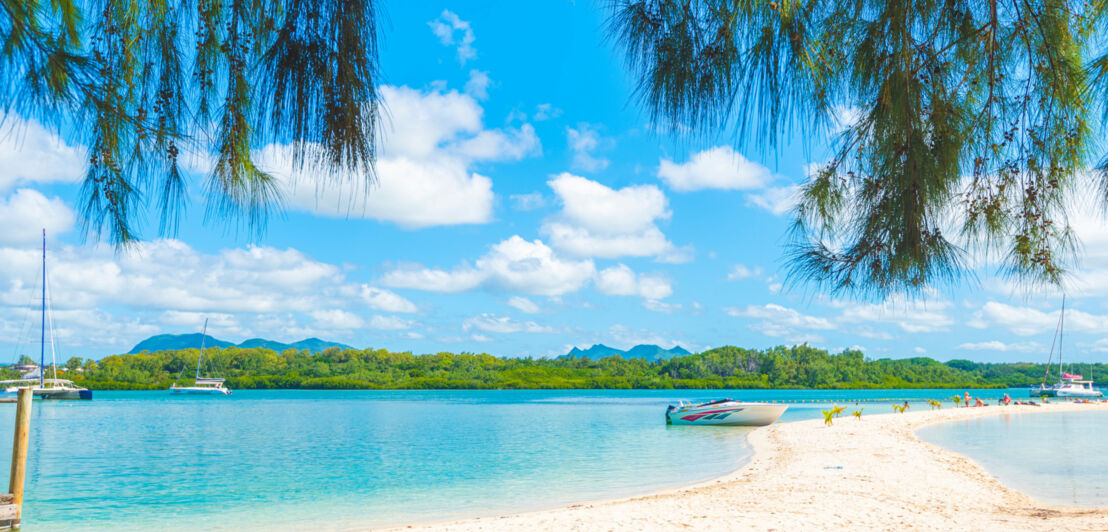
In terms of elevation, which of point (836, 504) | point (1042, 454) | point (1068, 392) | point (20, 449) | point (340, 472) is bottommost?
point (1068, 392)

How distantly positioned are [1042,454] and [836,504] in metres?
12.0

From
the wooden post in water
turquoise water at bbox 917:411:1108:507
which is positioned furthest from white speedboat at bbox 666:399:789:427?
the wooden post in water

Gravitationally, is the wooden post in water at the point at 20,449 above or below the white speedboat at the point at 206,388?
above

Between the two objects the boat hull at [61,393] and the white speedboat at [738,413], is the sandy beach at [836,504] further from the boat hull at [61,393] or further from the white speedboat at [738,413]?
the boat hull at [61,393]

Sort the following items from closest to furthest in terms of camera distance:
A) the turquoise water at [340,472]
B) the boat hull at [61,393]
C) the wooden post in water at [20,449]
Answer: the wooden post in water at [20,449], the turquoise water at [340,472], the boat hull at [61,393]

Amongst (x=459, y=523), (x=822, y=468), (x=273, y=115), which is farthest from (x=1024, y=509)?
(x=273, y=115)

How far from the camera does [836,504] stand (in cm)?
947

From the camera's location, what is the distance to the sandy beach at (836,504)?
8227 millimetres

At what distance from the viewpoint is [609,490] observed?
13.7 metres

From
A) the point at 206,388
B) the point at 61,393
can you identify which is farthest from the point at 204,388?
the point at 61,393

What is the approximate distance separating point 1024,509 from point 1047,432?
65.3 feet

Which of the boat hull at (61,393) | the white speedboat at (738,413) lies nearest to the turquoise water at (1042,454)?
the white speedboat at (738,413)

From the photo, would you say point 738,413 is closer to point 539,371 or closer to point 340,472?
point 340,472

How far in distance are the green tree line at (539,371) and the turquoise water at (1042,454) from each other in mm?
100249
